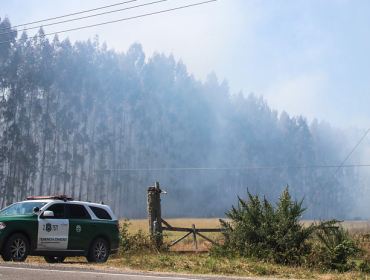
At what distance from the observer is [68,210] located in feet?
43.0

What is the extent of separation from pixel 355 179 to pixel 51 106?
75614mm

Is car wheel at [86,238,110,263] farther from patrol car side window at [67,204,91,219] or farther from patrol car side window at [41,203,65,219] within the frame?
patrol car side window at [41,203,65,219]

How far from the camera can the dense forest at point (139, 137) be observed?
59750 mm

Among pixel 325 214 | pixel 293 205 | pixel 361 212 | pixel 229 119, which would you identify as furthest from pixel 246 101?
pixel 293 205

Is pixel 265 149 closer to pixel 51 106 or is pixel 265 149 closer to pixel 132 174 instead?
pixel 132 174

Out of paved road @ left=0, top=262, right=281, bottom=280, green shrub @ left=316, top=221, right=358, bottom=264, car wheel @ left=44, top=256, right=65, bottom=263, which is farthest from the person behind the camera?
car wheel @ left=44, top=256, right=65, bottom=263

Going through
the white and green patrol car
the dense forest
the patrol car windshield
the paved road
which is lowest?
the paved road

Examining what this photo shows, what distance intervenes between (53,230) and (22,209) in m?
1.22

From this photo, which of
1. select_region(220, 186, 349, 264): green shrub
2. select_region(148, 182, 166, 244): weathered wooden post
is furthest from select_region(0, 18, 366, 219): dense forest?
select_region(220, 186, 349, 264): green shrub

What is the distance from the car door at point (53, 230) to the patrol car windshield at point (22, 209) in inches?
17.2

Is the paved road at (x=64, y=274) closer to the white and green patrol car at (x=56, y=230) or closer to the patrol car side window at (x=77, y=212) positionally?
the white and green patrol car at (x=56, y=230)

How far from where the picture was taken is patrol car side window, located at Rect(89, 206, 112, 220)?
13995mm

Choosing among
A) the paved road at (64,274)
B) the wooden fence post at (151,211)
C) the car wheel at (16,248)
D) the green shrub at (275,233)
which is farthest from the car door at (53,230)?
the green shrub at (275,233)

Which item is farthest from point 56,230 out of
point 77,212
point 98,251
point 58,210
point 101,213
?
point 101,213
